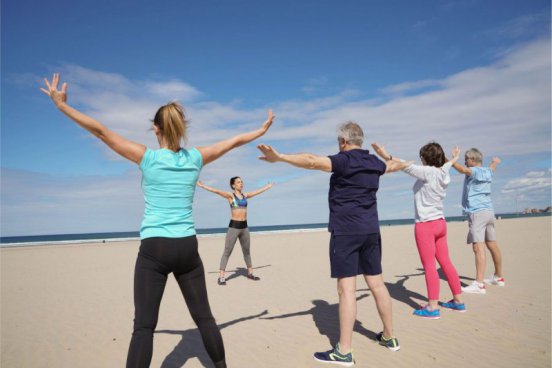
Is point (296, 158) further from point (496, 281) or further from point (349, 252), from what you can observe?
point (496, 281)

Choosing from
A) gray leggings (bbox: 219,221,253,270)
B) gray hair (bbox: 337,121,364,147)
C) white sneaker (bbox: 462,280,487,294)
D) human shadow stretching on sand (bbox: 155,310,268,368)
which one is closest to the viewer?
gray hair (bbox: 337,121,364,147)

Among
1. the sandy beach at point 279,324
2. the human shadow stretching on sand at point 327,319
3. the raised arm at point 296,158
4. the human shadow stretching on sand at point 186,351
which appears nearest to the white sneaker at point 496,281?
the sandy beach at point 279,324

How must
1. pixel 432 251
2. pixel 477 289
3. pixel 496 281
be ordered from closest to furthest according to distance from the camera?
pixel 432 251, pixel 477 289, pixel 496 281

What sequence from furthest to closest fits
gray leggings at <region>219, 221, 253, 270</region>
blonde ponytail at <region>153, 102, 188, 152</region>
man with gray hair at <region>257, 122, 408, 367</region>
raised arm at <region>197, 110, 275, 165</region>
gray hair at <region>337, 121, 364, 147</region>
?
gray leggings at <region>219, 221, 253, 270</region>, gray hair at <region>337, 121, 364, 147</region>, man with gray hair at <region>257, 122, 408, 367</region>, raised arm at <region>197, 110, 275, 165</region>, blonde ponytail at <region>153, 102, 188, 152</region>

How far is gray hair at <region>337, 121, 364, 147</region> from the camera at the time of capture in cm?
405

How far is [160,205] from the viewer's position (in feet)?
9.89

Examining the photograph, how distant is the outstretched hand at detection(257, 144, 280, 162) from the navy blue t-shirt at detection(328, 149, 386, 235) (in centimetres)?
74

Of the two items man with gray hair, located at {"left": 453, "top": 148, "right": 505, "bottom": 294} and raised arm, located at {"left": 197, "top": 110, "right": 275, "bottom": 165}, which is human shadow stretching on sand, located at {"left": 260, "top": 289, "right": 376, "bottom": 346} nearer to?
man with gray hair, located at {"left": 453, "top": 148, "right": 505, "bottom": 294}

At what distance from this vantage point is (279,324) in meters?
5.60

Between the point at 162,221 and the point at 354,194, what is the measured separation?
2057 mm

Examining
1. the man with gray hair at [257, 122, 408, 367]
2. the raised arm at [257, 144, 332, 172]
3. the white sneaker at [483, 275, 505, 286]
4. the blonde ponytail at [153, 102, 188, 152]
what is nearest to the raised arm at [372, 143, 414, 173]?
the man with gray hair at [257, 122, 408, 367]

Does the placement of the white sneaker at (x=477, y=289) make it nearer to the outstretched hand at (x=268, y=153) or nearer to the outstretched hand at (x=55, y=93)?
the outstretched hand at (x=268, y=153)

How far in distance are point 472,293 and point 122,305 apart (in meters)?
6.87

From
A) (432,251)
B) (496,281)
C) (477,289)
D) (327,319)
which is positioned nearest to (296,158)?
(432,251)
